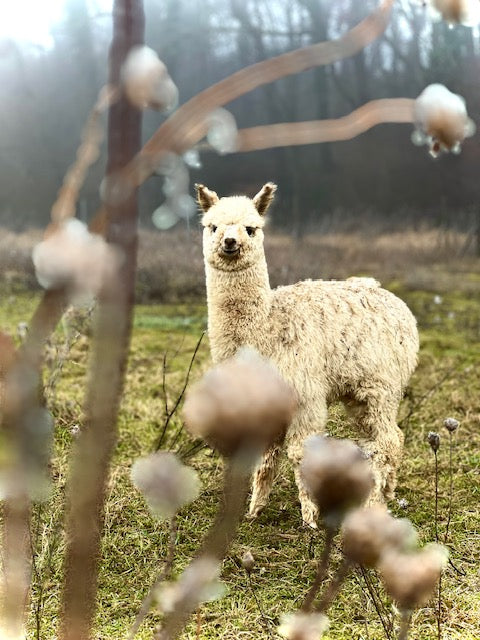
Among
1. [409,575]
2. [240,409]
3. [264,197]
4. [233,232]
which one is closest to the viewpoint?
[240,409]

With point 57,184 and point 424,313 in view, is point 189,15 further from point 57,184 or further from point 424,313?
point 424,313

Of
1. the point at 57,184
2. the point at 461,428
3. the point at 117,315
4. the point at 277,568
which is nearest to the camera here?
the point at 117,315

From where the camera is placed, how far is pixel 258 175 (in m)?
4.31

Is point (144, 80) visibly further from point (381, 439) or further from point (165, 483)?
point (381, 439)

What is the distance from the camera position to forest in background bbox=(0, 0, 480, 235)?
161 inches

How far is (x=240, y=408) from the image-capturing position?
246mm

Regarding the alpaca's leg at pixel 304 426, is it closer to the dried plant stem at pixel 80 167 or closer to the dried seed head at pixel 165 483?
the dried seed head at pixel 165 483

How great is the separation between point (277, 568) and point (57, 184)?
12.4ft

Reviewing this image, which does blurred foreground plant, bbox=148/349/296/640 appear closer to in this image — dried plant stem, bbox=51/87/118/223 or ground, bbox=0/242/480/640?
dried plant stem, bbox=51/87/118/223

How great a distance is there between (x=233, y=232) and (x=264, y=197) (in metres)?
0.15

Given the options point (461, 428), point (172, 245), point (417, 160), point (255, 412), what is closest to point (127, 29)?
point (255, 412)

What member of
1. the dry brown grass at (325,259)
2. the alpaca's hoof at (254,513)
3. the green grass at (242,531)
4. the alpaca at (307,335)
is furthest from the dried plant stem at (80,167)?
the dry brown grass at (325,259)

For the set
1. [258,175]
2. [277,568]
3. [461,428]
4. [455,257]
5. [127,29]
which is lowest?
[277,568]

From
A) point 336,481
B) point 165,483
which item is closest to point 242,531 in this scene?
point 165,483
